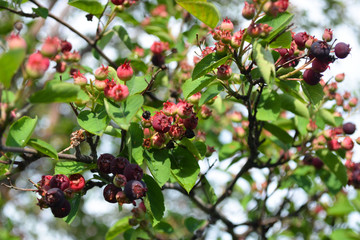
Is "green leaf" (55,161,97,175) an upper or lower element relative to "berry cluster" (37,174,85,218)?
upper

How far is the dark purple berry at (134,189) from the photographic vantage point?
4.96ft

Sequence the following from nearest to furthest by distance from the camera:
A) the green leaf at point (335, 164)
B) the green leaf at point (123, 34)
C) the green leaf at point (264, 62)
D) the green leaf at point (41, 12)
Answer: the green leaf at point (264, 62)
the green leaf at point (41, 12)
the green leaf at point (335, 164)
the green leaf at point (123, 34)

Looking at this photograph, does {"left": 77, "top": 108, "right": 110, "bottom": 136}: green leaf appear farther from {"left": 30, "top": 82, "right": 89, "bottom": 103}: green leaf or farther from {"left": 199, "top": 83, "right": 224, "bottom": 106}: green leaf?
{"left": 199, "top": 83, "right": 224, "bottom": 106}: green leaf

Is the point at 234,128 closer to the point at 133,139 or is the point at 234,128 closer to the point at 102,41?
the point at 102,41

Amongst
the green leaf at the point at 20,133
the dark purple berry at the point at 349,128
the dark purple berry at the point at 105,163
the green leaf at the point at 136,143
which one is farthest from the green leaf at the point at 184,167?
the dark purple berry at the point at 349,128

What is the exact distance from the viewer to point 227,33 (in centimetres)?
160

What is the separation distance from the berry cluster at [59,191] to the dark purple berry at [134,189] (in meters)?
0.26

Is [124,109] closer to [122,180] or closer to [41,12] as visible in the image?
[122,180]

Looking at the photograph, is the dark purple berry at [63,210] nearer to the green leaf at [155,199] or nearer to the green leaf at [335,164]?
the green leaf at [155,199]

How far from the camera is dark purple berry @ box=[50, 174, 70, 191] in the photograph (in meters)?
1.61

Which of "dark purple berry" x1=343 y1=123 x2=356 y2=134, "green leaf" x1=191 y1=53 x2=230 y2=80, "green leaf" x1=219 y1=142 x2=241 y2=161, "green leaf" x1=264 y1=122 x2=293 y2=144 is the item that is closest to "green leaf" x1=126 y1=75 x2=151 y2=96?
"green leaf" x1=191 y1=53 x2=230 y2=80

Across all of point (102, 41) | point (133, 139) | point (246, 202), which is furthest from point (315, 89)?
point (246, 202)

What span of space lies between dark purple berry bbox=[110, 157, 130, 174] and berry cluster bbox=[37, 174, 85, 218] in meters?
0.20

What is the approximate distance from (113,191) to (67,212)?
205 mm
